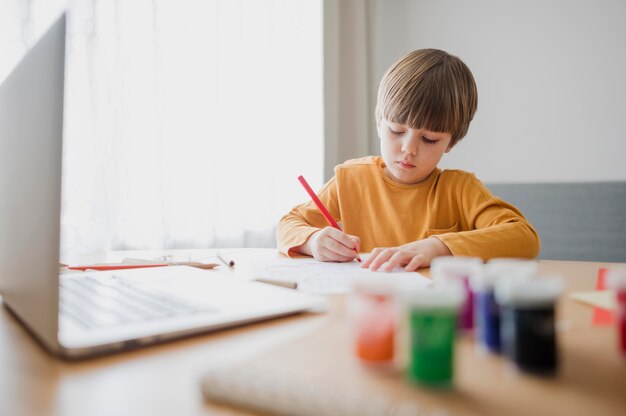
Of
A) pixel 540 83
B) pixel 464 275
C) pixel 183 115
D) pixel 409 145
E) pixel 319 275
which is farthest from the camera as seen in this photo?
pixel 540 83

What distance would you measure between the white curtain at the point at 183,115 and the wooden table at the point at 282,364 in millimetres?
1297

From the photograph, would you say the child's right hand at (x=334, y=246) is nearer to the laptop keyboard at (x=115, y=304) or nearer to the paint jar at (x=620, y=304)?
the laptop keyboard at (x=115, y=304)

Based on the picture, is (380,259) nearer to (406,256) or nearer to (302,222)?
(406,256)

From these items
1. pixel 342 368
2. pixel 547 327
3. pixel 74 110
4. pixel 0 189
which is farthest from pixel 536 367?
pixel 74 110

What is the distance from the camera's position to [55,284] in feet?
1.37

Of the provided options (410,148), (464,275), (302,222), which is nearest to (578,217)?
(410,148)

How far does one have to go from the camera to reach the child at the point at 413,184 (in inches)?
46.9

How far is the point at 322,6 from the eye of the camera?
8.09 feet

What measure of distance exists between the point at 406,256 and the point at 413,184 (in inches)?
22.5

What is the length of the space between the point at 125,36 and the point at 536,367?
1845mm

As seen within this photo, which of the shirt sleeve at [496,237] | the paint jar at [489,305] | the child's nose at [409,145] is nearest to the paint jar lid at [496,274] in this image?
the paint jar at [489,305]

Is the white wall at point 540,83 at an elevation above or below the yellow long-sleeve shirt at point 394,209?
above

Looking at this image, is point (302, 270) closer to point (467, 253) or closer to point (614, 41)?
point (467, 253)

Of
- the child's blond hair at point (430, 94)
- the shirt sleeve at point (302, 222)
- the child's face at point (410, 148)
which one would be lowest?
the shirt sleeve at point (302, 222)
